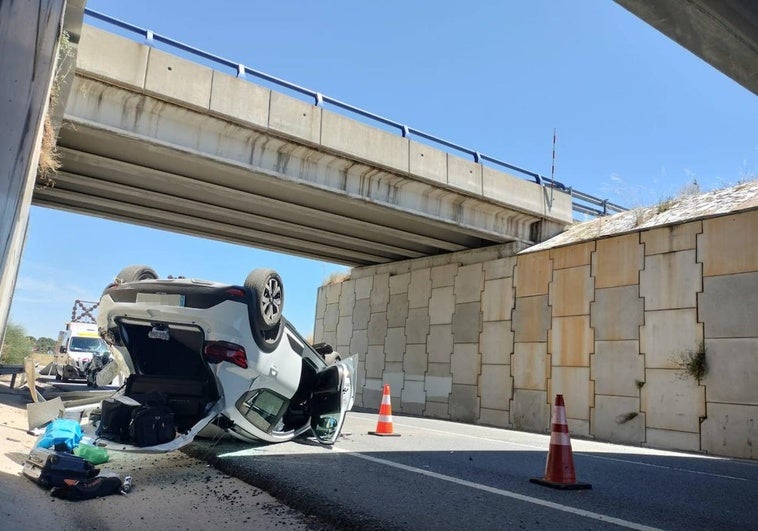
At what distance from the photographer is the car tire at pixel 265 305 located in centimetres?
543

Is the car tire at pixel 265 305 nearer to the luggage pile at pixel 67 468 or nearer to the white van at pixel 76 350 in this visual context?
the luggage pile at pixel 67 468

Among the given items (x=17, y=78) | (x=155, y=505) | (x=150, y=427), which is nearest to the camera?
(x=17, y=78)

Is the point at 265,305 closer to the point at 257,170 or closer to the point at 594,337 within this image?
the point at 257,170

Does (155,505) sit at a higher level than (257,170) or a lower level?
lower

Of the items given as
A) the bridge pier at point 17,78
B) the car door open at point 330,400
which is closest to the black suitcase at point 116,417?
the car door open at point 330,400

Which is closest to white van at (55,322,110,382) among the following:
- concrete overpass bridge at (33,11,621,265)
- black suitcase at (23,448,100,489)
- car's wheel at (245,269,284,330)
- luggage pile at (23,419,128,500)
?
concrete overpass bridge at (33,11,621,265)

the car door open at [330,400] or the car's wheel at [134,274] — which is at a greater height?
the car's wheel at [134,274]

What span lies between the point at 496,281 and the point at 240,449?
37.8 ft

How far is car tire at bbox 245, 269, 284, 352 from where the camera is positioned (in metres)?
5.43

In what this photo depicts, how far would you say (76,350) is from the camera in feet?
75.9

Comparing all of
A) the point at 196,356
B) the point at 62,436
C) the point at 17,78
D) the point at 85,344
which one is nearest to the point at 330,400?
the point at 196,356

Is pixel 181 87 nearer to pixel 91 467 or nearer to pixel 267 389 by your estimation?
pixel 267 389

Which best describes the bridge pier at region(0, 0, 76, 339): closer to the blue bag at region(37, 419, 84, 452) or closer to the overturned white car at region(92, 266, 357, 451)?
the overturned white car at region(92, 266, 357, 451)

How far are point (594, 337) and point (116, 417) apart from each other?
11212 millimetres
